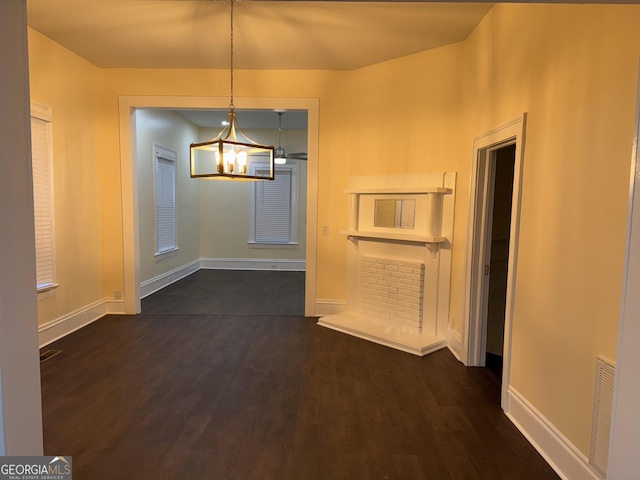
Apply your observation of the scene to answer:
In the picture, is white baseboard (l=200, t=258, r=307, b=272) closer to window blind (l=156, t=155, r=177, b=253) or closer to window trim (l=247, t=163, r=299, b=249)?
window trim (l=247, t=163, r=299, b=249)

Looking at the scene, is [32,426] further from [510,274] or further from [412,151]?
[412,151]

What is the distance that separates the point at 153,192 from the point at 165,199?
0.54 meters

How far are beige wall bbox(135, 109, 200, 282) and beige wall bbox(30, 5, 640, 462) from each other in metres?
0.96

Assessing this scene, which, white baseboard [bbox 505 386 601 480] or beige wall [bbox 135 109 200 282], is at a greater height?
beige wall [bbox 135 109 200 282]

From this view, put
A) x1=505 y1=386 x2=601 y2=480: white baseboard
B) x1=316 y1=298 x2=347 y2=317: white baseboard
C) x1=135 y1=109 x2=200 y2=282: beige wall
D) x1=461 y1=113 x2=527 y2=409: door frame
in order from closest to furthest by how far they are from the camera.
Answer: x1=505 y1=386 x2=601 y2=480: white baseboard
x1=461 y1=113 x2=527 y2=409: door frame
x1=316 y1=298 x2=347 y2=317: white baseboard
x1=135 y1=109 x2=200 y2=282: beige wall

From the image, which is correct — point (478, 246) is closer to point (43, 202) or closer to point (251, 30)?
point (251, 30)

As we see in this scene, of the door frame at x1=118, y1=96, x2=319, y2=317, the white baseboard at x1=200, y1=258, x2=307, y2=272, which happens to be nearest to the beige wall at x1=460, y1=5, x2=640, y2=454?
the door frame at x1=118, y1=96, x2=319, y2=317

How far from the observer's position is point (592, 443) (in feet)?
6.10

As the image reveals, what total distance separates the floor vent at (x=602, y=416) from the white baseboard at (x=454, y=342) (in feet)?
5.86

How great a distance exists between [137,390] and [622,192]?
3398mm

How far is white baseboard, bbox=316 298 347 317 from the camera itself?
4.93m

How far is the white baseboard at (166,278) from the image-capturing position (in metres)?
5.99

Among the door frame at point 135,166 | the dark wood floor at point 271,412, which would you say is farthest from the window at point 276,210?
the dark wood floor at point 271,412

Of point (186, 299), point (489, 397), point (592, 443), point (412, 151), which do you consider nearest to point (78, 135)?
point (186, 299)
